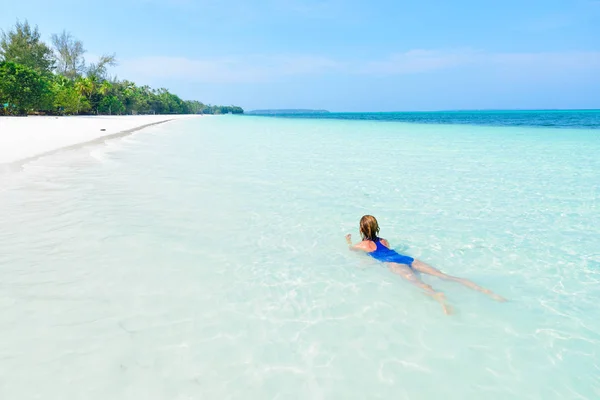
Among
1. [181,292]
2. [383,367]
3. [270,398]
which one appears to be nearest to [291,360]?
[270,398]

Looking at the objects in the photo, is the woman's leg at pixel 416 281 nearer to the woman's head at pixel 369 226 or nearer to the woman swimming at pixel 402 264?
the woman swimming at pixel 402 264

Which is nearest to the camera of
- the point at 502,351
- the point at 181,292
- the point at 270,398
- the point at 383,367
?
the point at 270,398

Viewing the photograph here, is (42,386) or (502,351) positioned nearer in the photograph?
(42,386)

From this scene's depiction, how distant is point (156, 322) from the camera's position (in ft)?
12.1

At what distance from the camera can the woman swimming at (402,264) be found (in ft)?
14.5

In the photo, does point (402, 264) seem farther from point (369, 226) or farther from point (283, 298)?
point (283, 298)

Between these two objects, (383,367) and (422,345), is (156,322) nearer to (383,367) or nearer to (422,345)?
(383,367)

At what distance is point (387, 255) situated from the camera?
16.9 ft

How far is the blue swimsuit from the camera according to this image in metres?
5.00

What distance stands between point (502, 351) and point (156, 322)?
3255 mm

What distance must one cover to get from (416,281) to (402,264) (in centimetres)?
37

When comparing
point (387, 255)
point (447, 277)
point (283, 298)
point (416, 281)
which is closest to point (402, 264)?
point (387, 255)

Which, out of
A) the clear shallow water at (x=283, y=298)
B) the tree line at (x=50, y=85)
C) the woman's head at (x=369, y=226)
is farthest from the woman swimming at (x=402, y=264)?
the tree line at (x=50, y=85)

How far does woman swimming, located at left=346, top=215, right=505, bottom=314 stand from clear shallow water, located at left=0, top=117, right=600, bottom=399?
0.13 m
